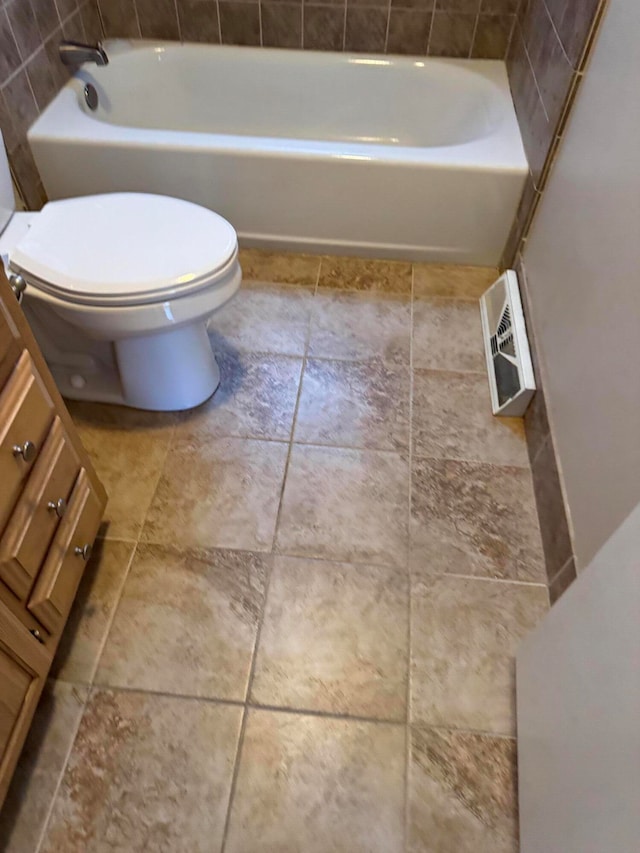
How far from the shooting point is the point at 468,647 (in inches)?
50.8

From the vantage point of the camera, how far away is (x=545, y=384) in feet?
5.08

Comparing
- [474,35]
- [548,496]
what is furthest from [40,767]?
[474,35]

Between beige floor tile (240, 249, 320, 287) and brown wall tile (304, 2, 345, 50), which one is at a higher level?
brown wall tile (304, 2, 345, 50)

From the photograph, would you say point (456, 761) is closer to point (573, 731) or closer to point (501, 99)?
point (573, 731)

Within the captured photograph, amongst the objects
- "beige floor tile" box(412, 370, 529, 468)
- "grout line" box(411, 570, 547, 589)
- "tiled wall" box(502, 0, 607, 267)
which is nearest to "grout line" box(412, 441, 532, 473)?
"beige floor tile" box(412, 370, 529, 468)

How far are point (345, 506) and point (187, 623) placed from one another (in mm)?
447

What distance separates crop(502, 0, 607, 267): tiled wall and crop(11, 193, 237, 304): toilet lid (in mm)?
901

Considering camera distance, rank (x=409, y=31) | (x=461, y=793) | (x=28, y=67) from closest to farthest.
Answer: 1. (x=461, y=793)
2. (x=28, y=67)
3. (x=409, y=31)

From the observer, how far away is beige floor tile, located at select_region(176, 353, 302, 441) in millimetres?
1650

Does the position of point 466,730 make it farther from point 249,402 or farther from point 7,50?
point 7,50

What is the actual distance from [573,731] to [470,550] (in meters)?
0.55

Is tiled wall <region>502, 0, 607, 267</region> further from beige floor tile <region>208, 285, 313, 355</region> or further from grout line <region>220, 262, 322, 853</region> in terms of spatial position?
grout line <region>220, 262, 322, 853</region>

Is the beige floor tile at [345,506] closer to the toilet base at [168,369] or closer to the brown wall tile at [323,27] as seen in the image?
the toilet base at [168,369]

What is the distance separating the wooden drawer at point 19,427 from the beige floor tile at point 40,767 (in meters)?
0.48
